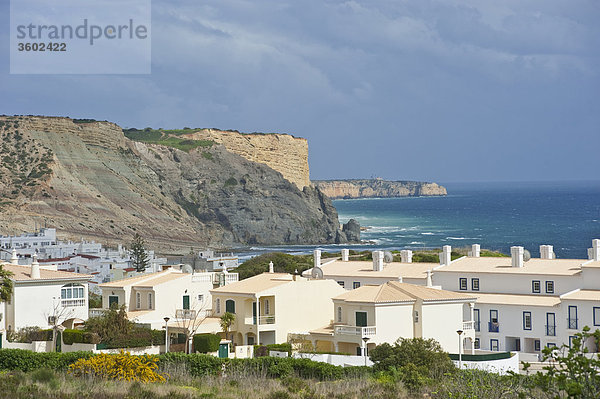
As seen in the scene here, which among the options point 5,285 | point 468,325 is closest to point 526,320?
point 468,325

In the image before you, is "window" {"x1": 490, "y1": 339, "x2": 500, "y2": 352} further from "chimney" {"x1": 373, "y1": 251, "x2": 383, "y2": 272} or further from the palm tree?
the palm tree

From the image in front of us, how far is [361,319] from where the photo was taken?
35.0 metres

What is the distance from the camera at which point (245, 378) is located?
25562 mm

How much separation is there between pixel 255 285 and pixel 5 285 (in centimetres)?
1073

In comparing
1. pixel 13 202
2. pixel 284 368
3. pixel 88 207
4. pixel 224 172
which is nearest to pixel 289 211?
pixel 224 172

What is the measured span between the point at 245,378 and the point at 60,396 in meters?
7.66

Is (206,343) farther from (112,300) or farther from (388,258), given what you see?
(388,258)

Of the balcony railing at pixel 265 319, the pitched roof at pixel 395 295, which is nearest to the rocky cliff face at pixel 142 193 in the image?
the balcony railing at pixel 265 319

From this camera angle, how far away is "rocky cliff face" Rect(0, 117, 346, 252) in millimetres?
130750

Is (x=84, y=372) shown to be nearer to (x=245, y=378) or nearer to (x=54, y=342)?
(x=245, y=378)

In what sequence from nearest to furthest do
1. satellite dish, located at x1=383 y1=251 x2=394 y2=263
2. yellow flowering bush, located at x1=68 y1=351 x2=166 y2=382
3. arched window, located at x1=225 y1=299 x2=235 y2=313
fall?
yellow flowering bush, located at x1=68 y1=351 x2=166 y2=382, arched window, located at x1=225 y1=299 x2=235 y2=313, satellite dish, located at x1=383 y1=251 x2=394 y2=263

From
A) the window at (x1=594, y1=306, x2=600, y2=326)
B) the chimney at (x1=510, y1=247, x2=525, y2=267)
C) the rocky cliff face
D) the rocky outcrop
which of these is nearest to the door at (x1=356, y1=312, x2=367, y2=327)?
the window at (x1=594, y1=306, x2=600, y2=326)

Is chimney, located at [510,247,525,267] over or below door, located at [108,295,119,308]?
over

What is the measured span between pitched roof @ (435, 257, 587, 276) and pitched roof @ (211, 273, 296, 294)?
32.9 ft
